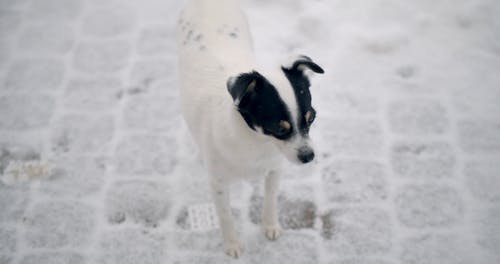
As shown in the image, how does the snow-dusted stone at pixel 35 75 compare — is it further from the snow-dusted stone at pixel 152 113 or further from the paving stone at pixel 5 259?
the paving stone at pixel 5 259

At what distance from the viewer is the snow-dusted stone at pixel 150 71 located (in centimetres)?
458

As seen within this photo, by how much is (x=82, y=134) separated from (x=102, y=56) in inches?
36.2

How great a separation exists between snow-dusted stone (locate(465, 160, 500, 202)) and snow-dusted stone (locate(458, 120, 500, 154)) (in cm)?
13

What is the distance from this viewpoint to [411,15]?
492 centimetres

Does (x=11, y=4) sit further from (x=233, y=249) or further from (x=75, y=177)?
(x=233, y=249)

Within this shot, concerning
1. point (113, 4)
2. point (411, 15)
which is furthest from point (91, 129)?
point (411, 15)

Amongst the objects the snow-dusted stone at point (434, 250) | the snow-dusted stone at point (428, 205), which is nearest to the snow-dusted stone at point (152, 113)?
the snow-dusted stone at point (428, 205)

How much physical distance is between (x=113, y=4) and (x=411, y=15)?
119 inches

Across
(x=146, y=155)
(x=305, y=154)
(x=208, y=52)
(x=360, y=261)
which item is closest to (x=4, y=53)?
(x=146, y=155)

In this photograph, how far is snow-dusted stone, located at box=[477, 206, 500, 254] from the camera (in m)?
3.53

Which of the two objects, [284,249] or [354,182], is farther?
[354,182]

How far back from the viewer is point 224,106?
9.13 ft

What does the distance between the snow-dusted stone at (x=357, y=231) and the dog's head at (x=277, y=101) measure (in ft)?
4.22

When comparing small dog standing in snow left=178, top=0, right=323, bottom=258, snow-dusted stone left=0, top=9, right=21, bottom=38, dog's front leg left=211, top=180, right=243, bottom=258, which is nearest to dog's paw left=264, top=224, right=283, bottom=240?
small dog standing in snow left=178, top=0, right=323, bottom=258
